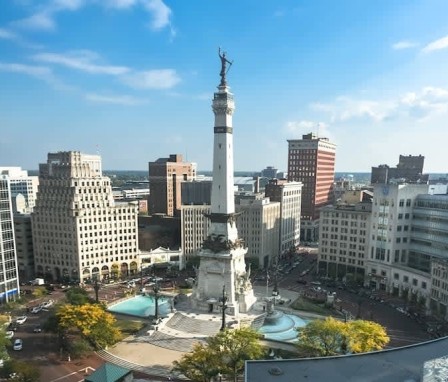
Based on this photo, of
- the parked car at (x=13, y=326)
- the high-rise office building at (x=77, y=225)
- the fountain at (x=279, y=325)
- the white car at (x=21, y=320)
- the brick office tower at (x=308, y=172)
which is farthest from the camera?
the brick office tower at (x=308, y=172)

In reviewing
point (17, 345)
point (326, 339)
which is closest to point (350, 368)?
point (326, 339)

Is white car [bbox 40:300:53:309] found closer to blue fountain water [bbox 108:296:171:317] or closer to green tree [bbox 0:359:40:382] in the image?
blue fountain water [bbox 108:296:171:317]

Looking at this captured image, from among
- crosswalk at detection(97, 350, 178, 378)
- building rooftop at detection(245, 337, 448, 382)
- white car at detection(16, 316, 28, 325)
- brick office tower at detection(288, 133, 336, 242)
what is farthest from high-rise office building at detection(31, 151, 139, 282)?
brick office tower at detection(288, 133, 336, 242)

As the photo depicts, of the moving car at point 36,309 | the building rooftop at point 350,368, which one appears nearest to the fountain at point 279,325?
the building rooftop at point 350,368

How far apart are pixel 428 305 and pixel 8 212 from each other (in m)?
110

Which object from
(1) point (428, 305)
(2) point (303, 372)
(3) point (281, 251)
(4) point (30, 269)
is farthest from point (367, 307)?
(4) point (30, 269)

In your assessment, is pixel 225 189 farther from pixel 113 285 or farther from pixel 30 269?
pixel 30 269

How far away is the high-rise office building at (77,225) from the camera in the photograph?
115 meters

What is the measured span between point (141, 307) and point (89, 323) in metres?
27.2

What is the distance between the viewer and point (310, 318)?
282 feet

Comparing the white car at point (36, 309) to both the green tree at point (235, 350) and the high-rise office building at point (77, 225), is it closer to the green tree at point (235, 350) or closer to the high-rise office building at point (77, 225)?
the high-rise office building at point (77, 225)

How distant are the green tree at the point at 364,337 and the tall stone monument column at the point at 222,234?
3469 cm

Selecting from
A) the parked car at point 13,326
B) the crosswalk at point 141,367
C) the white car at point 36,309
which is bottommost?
the white car at point 36,309

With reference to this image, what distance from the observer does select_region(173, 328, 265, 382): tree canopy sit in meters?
52.3
